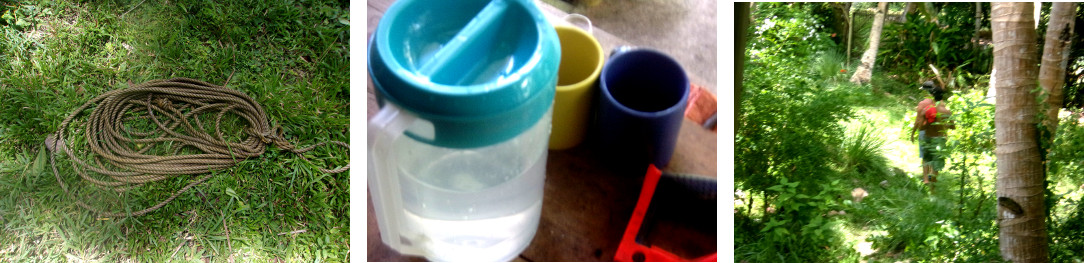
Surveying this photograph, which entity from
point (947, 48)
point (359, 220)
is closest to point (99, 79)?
point (359, 220)

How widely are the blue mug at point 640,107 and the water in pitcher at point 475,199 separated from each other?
0.07 meters

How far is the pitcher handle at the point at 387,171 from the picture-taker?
48 cm

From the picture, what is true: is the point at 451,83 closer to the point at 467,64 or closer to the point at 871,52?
the point at 467,64

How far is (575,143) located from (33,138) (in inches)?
37.2

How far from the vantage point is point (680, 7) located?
719 mm

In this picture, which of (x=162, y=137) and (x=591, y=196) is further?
(x=162, y=137)

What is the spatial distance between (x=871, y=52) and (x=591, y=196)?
488 millimetres

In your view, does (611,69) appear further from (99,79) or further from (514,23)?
(99,79)

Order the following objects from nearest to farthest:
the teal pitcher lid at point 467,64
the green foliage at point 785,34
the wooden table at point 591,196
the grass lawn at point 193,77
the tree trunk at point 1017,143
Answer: the teal pitcher lid at point 467,64, the wooden table at point 591,196, the tree trunk at point 1017,143, the green foliage at point 785,34, the grass lawn at point 193,77

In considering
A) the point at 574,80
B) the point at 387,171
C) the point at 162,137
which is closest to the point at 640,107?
the point at 574,80

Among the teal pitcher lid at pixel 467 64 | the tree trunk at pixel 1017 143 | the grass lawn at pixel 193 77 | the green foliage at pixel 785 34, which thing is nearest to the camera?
the teal pitcher lid at pixel 467 64

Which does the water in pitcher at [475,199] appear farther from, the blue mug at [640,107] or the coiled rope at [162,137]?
the coiled rope at [162,137]

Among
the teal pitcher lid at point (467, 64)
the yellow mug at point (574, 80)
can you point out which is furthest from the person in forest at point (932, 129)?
the teal pitcher lid at point (467, 64)

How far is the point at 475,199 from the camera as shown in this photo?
70cm
